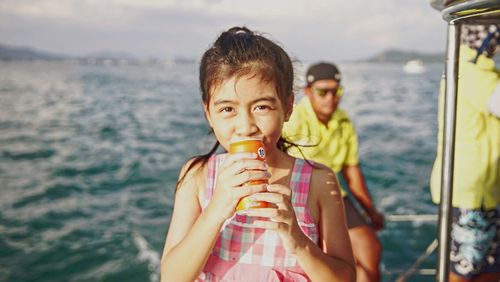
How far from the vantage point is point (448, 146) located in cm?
142

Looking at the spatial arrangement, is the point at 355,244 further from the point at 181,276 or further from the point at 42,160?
the point at 42,160

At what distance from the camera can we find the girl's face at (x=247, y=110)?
1.43 m

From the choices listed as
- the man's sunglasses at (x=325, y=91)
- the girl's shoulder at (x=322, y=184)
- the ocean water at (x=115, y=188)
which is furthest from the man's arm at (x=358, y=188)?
the girl's shoulder at (x=322, y=184)

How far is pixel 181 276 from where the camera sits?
4.89ft

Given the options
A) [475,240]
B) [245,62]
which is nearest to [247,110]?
[245,62]

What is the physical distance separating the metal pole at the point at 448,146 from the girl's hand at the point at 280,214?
50cm

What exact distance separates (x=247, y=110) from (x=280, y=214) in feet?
1.23

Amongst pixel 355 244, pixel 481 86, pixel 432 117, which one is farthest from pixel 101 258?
pixel 432 117

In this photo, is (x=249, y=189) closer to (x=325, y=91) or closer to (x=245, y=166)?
(x=245, y=166)

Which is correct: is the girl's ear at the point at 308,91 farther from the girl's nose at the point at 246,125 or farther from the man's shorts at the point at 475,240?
the girl's nose at the point at 246,125

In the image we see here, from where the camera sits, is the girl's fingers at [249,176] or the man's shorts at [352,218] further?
the man's shorts at [352,218]

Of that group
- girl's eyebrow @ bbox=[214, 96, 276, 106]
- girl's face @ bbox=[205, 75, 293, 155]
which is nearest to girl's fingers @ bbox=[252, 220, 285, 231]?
girl's face @ bbox=[205, 75, 293, 155]

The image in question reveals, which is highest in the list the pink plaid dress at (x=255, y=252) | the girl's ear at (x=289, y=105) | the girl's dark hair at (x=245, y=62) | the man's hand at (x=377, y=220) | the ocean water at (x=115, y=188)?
the girl's dark hair at (x=245, y=62)

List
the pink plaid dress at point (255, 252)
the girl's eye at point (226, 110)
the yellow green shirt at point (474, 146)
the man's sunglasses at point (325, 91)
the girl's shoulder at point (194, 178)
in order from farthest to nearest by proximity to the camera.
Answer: the man's sunglasses at point (325, 91), the yellow green shirt at point (474, 146), the girl's shoulder at point (194, 178), the pink plaid dress at point (255, 252), the girl's eye at point (226, 110)
